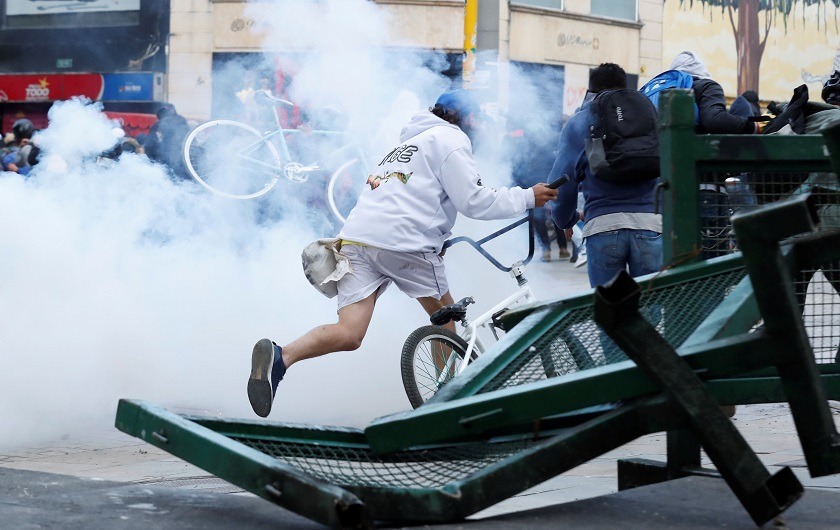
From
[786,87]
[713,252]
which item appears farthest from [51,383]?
[786,87]

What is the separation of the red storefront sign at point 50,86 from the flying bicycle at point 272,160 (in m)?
12.5

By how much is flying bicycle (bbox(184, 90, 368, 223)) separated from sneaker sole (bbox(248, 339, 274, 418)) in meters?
5.32

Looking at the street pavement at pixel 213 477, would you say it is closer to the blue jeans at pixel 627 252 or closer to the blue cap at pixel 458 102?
the blue jeans at pixel 627 252

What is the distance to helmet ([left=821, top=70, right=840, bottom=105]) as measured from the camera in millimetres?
6547

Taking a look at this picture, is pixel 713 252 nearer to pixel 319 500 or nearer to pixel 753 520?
pixel 753 520

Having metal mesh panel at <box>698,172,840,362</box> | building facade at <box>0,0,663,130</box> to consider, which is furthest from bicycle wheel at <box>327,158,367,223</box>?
building facade at <box>0,0,663,130</box>

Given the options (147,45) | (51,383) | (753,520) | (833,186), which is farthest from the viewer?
(147,45)

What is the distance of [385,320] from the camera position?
810cm

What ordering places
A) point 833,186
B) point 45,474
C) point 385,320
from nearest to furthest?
point 833,186 < point 45,474 < point 385,320

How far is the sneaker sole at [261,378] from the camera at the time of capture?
567 cm

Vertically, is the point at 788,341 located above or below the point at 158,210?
below

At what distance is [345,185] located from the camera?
1138 centimetres

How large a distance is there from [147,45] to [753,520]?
21.9 meters

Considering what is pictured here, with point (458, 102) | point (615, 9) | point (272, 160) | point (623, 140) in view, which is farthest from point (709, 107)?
point (615, 9)
